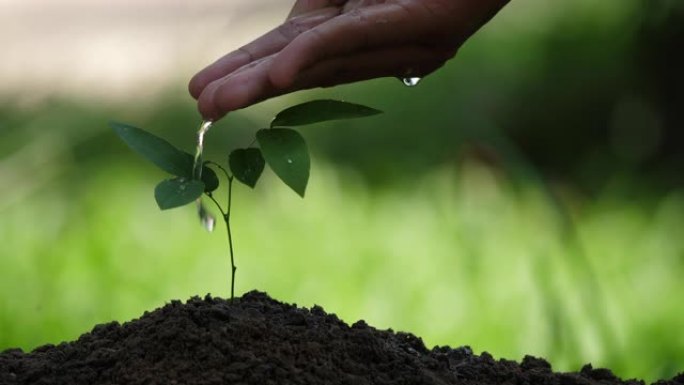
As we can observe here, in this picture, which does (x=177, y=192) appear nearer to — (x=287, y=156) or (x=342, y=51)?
(x=287, y=156)

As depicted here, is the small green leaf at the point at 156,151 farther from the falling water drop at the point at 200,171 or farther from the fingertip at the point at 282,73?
the fingertip at the point at 282,73

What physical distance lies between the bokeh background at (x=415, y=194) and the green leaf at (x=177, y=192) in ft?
3.18

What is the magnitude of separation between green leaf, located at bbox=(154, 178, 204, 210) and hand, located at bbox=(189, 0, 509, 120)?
0.28 ft

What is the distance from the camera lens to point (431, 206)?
2367mm

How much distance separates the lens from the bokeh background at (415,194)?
213cm

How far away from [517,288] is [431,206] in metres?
0.28

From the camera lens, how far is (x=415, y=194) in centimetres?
241

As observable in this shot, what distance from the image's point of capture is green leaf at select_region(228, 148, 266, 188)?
121cm

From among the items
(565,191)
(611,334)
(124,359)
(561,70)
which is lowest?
(124,359)

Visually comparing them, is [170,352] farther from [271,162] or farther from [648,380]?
[648,380]

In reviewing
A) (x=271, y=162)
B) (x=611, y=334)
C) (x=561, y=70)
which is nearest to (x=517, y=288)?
(x=611, y=334)

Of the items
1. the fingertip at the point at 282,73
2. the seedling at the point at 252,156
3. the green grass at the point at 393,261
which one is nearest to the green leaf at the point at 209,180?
the seedling at the point at 252,156

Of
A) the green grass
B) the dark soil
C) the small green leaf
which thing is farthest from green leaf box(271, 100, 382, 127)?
the green grass

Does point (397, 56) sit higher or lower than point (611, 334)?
lower
